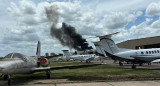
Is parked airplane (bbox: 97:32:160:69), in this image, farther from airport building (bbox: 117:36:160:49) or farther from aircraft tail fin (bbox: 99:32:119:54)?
airport building (bbox: 117:36:160:49)

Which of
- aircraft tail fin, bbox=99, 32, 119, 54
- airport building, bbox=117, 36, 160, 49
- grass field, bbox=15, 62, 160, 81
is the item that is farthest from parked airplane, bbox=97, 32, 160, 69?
airport building, bbox=117, 36, 160, 49

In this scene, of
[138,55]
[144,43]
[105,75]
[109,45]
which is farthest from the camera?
[144,43]

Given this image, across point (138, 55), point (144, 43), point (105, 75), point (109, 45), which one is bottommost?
point (105, 75)

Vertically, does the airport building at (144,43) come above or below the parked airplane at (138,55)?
above

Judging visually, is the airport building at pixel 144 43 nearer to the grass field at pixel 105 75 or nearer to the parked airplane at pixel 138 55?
the parked airplane at pixel 138 55

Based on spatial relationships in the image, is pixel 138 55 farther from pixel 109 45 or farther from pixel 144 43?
pixel 144 43

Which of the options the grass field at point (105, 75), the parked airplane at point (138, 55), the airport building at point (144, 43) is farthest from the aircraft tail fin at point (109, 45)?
the airport building at point (144, 43)

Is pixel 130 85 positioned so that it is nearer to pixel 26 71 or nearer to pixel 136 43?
pixel 26 71

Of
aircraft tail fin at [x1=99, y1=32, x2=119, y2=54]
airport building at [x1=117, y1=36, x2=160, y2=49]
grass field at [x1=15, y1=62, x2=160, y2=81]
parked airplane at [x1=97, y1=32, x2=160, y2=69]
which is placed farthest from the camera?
airport building at [x1=117, y1=36, x2=160, y2=49]

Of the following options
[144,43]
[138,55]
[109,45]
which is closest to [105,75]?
[109,45]

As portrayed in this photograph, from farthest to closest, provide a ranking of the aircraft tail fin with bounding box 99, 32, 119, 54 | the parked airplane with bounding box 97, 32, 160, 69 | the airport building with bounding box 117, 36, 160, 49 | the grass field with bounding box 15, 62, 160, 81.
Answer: the airport building with bounding box 117, 36, 160, 49, the aircraft tail fin with bounding box 99, 32, 119, 54, the parked airplane with bounding box 97, 32, 160, 69, the grass field with bounding box 15, 62, 160, 81

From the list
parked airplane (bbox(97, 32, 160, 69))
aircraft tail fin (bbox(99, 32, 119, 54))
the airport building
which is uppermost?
the airport building

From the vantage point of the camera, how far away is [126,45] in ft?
213

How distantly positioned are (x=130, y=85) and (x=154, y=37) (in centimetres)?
4898
